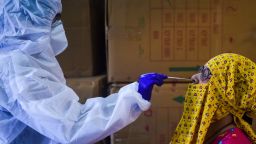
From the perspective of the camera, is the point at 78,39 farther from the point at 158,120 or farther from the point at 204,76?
the point at 204,76

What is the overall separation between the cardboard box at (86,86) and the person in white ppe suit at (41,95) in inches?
14.8

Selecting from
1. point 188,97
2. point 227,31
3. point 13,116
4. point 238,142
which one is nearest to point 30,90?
point 13,116

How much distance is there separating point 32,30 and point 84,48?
21.4 inches

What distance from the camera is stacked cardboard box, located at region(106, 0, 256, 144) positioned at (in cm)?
181

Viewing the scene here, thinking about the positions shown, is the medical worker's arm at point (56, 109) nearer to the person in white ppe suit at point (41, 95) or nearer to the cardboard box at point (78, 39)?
the person in white ppe suit at point (41, 95)

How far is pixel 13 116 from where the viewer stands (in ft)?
4.46

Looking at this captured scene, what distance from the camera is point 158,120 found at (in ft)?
6.01

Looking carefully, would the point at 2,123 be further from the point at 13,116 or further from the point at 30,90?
the point at 30,90

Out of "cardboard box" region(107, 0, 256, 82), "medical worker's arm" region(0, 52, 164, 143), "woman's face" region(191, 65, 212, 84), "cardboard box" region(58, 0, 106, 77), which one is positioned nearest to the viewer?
"medical worker's arm" region(0, 52, 164, 143)

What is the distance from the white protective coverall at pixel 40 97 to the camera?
50.7 inches

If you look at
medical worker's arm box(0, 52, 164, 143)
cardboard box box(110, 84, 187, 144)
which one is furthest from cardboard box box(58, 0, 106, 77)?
medical worker's arm box(0, 52, 164, 143)

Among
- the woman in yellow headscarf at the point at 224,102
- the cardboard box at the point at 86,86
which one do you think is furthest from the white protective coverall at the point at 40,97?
the cardboard box at the point at 86,86

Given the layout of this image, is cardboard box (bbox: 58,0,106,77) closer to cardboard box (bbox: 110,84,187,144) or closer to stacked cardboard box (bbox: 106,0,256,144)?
stacked cardboard box (bbox: 106,0,256,144)

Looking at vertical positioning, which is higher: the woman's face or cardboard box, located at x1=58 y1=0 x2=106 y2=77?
cardboard box, located at x1=58 y1=0 x2=106 y2=77
